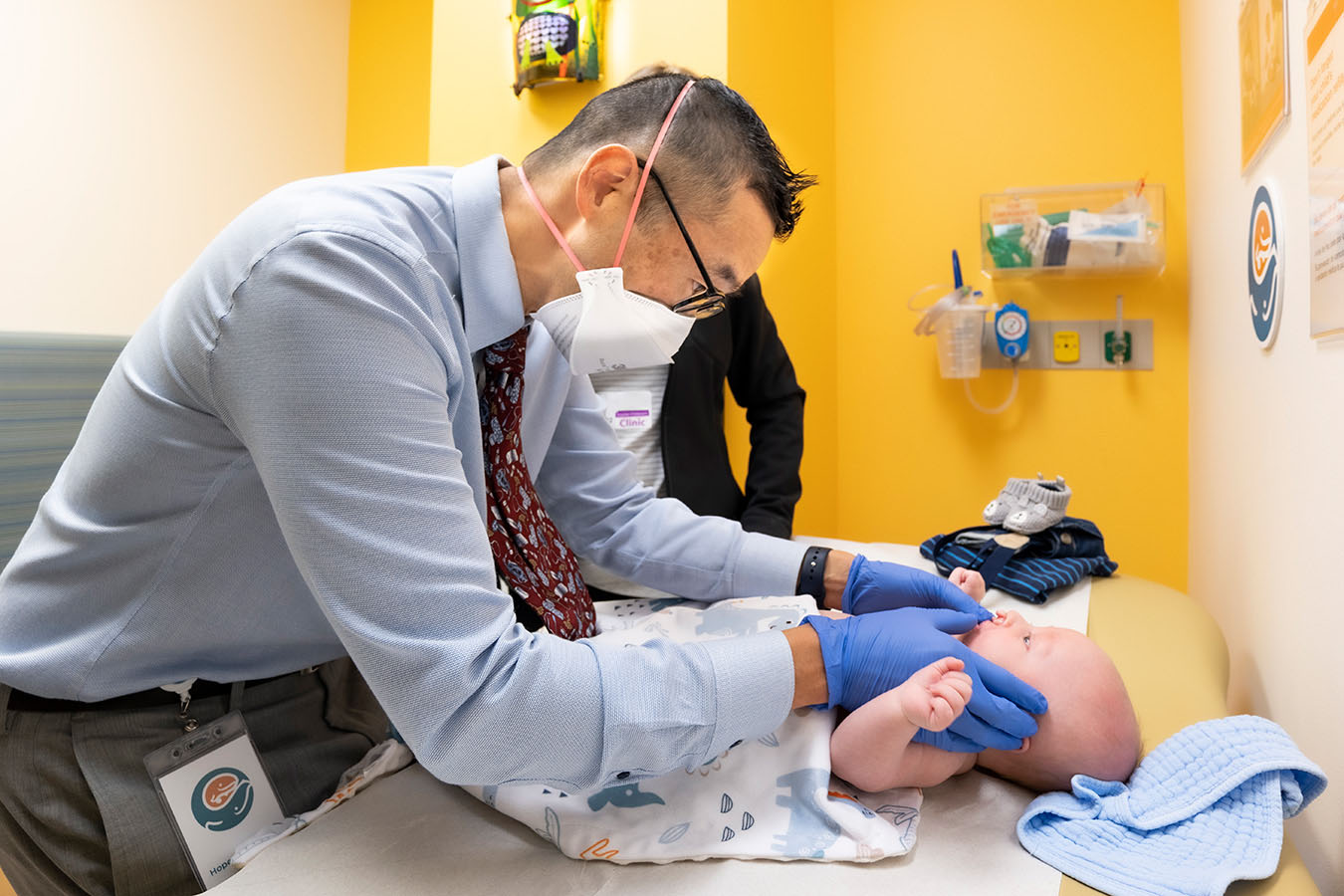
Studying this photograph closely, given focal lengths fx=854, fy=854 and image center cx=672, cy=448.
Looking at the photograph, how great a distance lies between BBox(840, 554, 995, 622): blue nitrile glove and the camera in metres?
1.41

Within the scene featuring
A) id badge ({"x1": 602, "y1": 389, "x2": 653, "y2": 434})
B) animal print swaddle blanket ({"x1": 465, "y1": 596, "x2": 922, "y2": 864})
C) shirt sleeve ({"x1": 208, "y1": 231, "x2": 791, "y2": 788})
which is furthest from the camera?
id badge ({"x1": 602, "y1": 389, "x2": 653, "y2": 434})

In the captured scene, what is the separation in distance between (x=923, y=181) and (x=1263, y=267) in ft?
5.34

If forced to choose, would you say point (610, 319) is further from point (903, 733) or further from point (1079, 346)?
point (1079, 346)

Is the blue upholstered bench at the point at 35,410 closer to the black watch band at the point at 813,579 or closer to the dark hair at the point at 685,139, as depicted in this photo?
the dark hair at the point at 685,139

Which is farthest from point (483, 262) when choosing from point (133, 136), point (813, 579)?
point (133, 136)

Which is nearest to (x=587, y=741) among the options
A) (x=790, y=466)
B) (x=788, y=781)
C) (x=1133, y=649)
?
(x=788, y=781)

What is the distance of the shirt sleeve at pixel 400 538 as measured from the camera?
0.80 meters

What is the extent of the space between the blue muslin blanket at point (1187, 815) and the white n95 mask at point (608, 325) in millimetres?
765

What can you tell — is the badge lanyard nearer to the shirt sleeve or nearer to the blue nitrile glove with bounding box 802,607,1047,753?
the shirt sleeve

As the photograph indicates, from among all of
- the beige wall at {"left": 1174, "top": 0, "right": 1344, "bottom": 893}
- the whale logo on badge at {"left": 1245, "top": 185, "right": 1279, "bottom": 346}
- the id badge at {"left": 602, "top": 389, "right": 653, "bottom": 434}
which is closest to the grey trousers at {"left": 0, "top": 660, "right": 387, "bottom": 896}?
the id badge at {"left": 602, "top": 389, "right": 653, "bottom": 434}

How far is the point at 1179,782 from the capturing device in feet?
3.36

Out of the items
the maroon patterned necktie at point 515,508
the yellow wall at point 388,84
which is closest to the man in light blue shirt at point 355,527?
the maroon patterned necktie at point 515,508

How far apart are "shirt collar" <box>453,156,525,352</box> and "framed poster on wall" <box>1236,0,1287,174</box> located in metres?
1.34

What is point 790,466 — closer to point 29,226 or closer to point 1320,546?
point 1320,546
